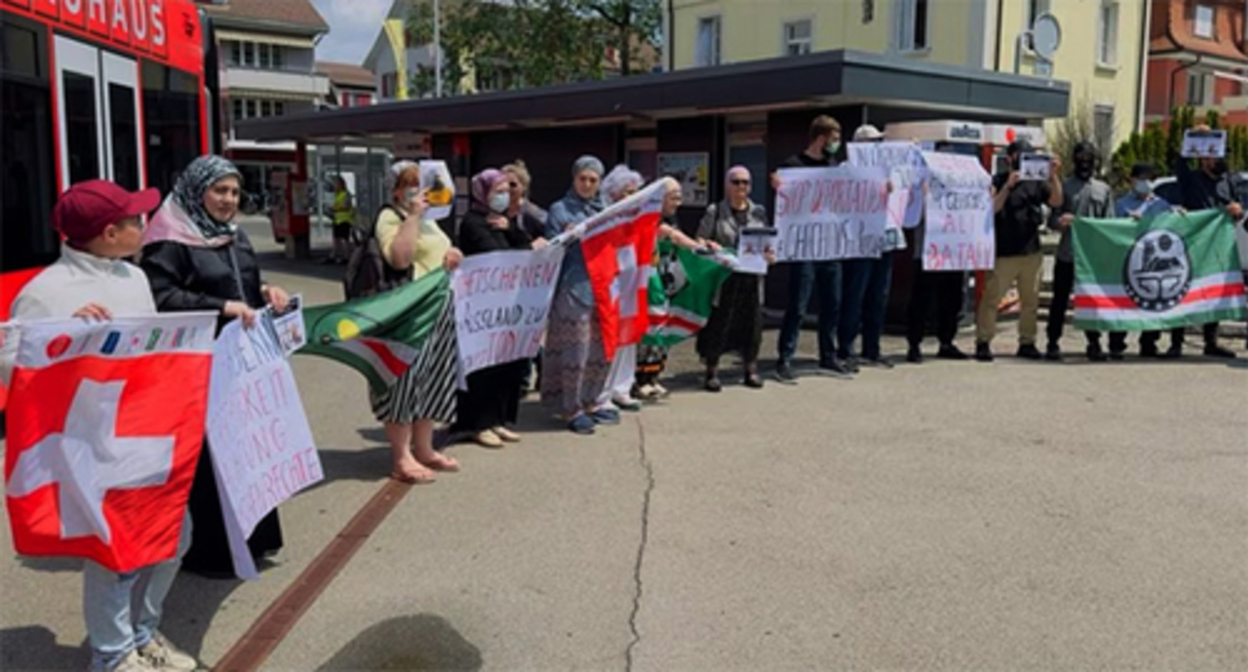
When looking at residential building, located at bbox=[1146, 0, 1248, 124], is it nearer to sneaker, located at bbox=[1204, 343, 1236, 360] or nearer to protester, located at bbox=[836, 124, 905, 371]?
sneaker, located at bbox=[1204, 343, 1236, 360]

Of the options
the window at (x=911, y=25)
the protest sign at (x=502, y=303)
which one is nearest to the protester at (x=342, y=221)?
the window at (x=911, y=25)

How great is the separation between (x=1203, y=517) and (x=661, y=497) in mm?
2851

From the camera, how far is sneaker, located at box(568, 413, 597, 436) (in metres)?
7.41

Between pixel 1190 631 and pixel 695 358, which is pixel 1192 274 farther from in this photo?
pixel 1190 631

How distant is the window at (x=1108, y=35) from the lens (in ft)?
102

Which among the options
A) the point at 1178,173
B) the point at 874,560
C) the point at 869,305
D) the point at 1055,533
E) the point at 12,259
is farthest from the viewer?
the point at 1178,173

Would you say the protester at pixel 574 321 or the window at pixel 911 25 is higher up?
the window at pixel 911 25

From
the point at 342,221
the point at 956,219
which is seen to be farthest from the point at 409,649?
the point at 342,221

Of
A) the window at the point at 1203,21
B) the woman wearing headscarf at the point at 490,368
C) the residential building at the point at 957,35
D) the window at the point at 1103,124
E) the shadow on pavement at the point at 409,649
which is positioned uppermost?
the window at the point at 1203,21

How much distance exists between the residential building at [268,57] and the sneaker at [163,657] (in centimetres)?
6585

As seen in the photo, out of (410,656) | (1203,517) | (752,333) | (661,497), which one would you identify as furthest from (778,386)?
(410,656)

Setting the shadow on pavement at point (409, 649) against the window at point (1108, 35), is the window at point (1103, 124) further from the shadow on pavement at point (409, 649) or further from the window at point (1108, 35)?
the shadow on pavement at point (409, 649)

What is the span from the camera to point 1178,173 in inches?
419

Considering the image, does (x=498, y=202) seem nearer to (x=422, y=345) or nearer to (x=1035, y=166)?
(x=422, y=345)
